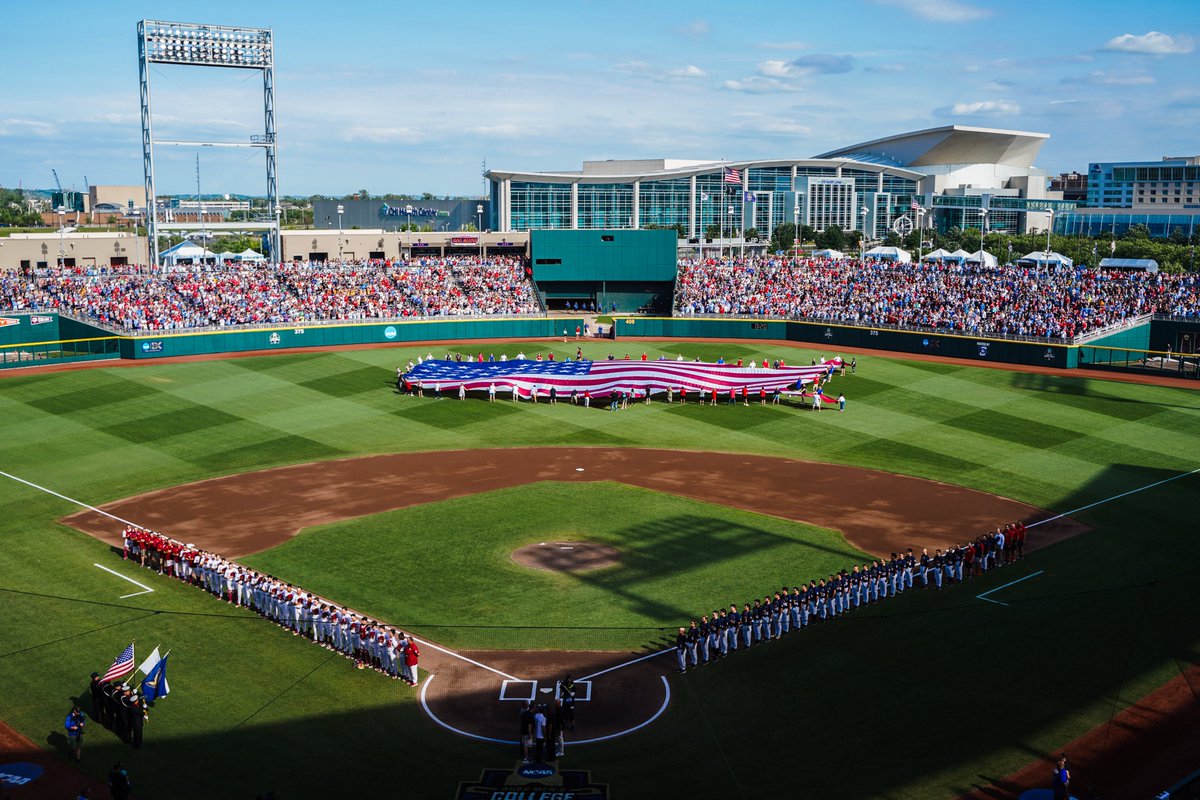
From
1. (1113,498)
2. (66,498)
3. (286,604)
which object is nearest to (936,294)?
(1113,498)

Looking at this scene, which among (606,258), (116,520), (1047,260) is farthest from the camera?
(1047,260)

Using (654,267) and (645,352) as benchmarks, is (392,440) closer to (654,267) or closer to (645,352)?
(645,352)

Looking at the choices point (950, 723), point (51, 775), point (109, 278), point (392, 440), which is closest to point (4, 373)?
point (109, 278)

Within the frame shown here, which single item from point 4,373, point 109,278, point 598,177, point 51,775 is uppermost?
point 598,177

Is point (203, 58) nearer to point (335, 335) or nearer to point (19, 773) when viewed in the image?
point (335, 335)

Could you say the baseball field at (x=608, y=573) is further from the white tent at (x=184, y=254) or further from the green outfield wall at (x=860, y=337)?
the white tent at (x=184, y=254)

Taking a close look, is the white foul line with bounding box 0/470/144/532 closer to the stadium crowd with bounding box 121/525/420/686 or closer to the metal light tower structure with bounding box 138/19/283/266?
the stadium crowd with bounding box 121/525/420/686

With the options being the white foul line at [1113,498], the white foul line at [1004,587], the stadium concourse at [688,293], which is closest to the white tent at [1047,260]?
the stadium concourse at [688,293]

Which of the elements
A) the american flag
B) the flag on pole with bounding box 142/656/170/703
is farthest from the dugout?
the american flag
